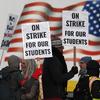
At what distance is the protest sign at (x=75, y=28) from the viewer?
10141 millimetres

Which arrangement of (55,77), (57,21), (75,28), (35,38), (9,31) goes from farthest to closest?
(9,31) < (57,21) < (75,28) < (35,38) < (55,77)

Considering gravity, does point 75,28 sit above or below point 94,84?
above

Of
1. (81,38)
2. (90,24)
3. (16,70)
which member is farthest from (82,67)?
(90,24)

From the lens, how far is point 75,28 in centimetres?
1017

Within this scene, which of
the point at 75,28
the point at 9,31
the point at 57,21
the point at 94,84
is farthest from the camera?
the point at 9,31

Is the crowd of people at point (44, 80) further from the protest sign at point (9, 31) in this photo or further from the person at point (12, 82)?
the protest sign at point (9, 31)

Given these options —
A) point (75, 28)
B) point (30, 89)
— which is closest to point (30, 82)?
Answer: point (30, 89)

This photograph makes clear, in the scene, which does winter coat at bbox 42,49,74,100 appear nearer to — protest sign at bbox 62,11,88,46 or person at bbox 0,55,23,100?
person at bbox 0,55,23,100

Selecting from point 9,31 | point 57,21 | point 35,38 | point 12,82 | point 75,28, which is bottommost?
point 12,82

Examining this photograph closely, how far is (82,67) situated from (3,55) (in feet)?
8.28

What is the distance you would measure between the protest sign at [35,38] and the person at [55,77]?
2.52 feet

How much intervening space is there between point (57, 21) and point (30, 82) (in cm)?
302

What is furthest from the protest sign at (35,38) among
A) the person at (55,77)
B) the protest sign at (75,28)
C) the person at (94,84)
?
the person at (94,84)

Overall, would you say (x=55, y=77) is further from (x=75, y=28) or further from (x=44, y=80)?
(x=75, y=28)
